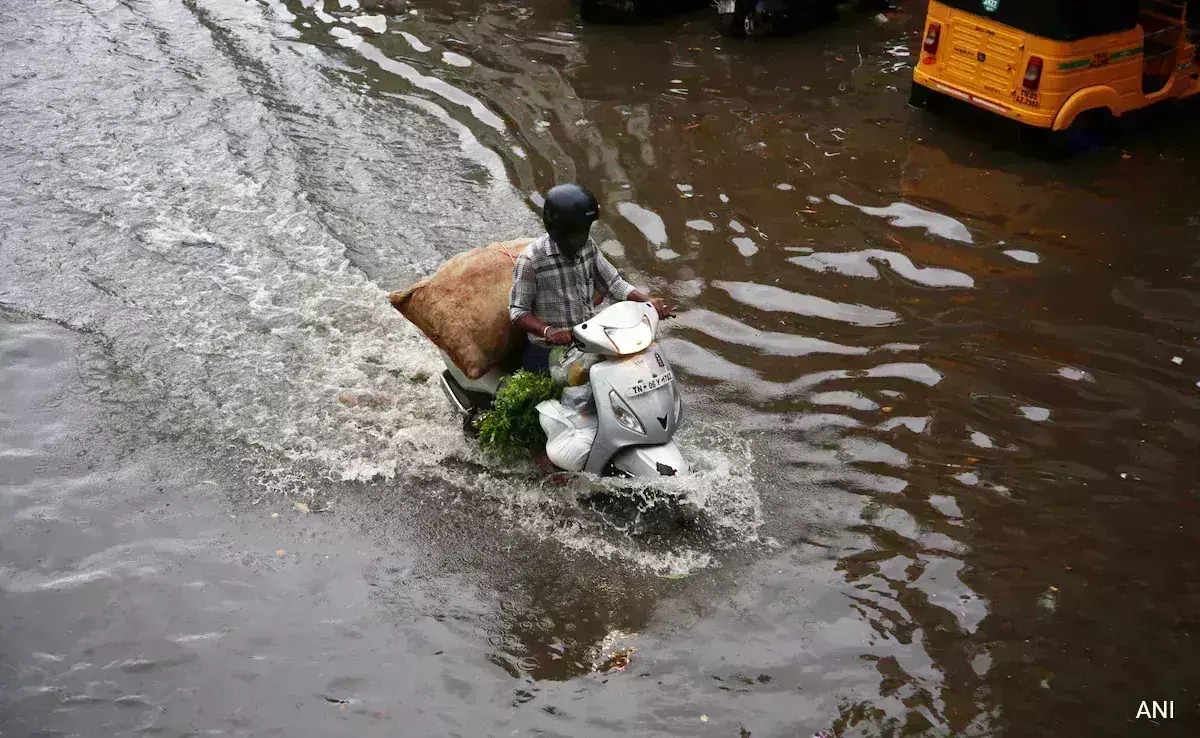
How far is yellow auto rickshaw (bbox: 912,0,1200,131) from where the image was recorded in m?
8.88

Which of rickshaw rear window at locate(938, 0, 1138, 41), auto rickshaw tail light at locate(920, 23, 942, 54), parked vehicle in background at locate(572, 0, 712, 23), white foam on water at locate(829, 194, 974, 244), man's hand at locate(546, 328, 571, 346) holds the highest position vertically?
rickshaw rear window at locate(938, 0, 1138, 41)

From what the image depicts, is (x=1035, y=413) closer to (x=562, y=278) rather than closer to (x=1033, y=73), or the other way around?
(x=562, y=278)

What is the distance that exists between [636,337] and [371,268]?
377 centimetres

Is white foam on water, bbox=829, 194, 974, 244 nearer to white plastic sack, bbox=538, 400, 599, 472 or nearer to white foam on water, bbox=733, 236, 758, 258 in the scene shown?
white foam on water, bbox=733, 236, 758, 258

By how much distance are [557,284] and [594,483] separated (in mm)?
1152

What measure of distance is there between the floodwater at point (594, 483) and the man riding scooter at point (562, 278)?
104 centimetres

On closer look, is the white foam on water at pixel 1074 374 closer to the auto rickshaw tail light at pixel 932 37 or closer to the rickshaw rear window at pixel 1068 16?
the rickshaw rear window at pixel 1068 16

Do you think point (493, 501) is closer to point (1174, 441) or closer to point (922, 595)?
point (922, 595)

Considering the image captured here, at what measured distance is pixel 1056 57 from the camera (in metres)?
8.90

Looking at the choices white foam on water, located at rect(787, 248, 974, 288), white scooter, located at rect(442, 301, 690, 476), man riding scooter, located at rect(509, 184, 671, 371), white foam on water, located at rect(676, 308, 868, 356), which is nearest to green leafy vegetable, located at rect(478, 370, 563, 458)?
man riding scooter, located at rect(509, 184, 671, 371)

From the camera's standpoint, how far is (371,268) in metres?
8.32

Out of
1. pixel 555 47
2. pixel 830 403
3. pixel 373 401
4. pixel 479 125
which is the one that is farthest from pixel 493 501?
pixel 555 47

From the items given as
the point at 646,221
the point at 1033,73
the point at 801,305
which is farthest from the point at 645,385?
the point at 1033,73

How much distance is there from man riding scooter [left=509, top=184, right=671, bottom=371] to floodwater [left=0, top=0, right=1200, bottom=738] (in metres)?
1.04
